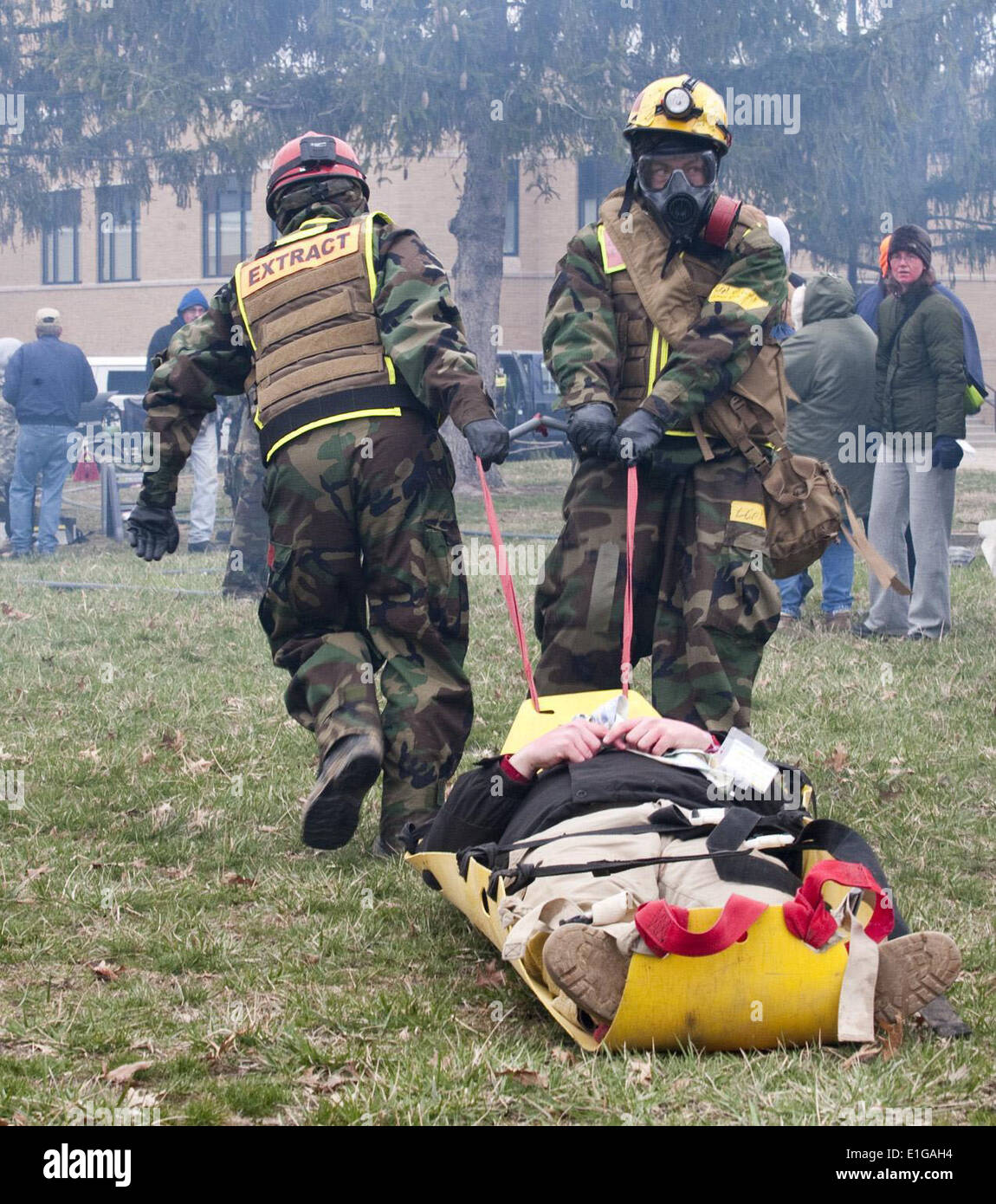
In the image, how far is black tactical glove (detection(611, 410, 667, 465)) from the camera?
4.81m

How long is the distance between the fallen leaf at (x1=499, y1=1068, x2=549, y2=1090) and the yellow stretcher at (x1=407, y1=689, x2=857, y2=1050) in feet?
0.57

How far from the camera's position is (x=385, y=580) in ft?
16.1

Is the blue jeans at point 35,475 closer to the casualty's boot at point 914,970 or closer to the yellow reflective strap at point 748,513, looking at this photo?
the yellow reflective strap at point 748,513

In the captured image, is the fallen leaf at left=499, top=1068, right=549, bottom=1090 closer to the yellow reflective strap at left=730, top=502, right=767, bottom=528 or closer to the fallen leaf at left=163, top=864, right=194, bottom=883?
the fallen leaf at left=163, top=864, right=194, bottom=883

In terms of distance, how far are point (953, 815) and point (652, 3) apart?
15.8 m

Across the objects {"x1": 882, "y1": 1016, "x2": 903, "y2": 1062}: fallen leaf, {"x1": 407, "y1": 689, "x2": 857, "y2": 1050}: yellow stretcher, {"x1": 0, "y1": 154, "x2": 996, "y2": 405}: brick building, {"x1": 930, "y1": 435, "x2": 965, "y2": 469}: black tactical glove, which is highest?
{"x1": 0, "y1": 154, "x2": 996, "y2": 405}: brick building

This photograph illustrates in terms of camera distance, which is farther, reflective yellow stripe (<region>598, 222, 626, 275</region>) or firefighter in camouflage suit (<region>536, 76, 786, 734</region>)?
reflective yellow stripe (<region>598, 222, 626, 275</region>)

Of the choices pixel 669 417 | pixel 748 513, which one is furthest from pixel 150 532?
pixel 748 513

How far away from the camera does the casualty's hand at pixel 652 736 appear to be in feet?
12.7

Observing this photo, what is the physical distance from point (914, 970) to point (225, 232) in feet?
119

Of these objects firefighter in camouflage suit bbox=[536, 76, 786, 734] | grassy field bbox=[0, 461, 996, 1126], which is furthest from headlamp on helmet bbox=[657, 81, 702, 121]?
grassy field bbox=[0, 461, 996, 1126]

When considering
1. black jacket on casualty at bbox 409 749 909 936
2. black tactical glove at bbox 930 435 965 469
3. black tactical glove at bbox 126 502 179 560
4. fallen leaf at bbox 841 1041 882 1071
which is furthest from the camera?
black tactical glove at bbox 930 435 965 469

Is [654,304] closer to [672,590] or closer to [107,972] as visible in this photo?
[672,590]

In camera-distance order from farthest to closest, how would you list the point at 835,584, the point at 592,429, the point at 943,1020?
1. the point at 835,584
2. the point at 592,429
3. the point at 943,1020
